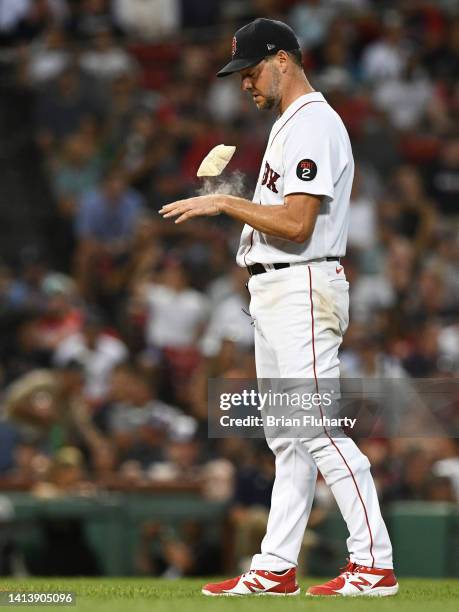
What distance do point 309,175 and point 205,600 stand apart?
5.28 feet

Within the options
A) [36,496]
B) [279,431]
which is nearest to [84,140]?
[36,496]

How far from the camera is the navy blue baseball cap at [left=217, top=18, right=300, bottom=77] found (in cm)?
558

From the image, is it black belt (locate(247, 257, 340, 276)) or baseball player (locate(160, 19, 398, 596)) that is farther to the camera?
black belt (locate(247, 257, 340, 276))

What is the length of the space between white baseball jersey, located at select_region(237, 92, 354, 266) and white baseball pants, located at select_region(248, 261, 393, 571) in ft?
0.25

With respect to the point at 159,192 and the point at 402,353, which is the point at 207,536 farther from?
the point at 159,192

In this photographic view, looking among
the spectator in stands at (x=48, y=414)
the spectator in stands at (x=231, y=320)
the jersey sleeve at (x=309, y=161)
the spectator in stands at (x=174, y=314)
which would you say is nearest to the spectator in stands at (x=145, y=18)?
the spectator in stands at (x=174, y=314)

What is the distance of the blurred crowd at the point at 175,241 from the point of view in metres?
10.9

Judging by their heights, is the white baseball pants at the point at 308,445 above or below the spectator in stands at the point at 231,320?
below

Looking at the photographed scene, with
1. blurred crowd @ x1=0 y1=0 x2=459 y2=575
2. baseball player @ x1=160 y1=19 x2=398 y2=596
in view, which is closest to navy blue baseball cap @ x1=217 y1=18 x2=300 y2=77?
baseball player @ x1=160 y1=19 x2=398 y2=596

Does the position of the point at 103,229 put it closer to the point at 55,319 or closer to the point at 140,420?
the point at 55,319

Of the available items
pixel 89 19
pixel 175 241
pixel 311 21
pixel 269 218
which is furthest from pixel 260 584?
pixel 89 19

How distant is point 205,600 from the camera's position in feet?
17.2

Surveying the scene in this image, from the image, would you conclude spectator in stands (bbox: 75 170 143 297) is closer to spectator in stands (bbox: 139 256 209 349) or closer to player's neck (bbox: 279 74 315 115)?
spectator in stands (bbox: 139 256 209 349)

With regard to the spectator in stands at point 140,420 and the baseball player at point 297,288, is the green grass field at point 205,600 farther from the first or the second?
the spectator in stands at point 140,420
